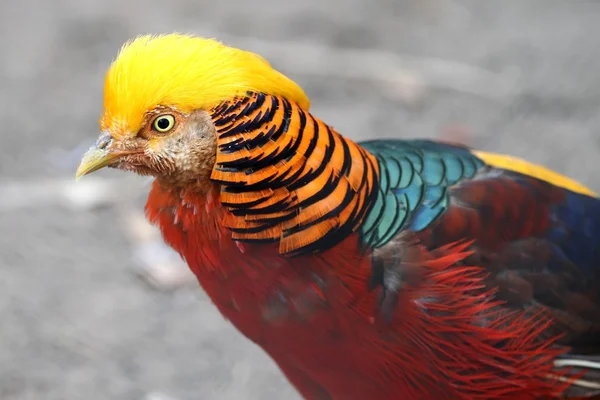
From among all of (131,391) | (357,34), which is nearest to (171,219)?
(131,391)

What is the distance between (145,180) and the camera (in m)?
3.91

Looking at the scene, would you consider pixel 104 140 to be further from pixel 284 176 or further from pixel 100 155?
pixel 284 176

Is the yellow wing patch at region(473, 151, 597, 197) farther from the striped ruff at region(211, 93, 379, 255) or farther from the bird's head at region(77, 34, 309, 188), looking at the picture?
the bird's head at region(77, 34, 309, 188)

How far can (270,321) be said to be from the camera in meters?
2.01

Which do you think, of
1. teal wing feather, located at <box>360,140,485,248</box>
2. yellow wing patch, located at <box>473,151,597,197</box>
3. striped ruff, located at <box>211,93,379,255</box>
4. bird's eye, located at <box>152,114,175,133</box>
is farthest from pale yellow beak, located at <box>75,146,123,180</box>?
yellow wing patch, located at <box>473,151,597,197</box>

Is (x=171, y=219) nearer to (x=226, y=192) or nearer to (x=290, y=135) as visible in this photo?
(x=226, y=192)

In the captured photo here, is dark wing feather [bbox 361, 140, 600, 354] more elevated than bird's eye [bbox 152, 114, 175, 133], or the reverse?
bird's eye [bbox 152, 114, 175, 133]

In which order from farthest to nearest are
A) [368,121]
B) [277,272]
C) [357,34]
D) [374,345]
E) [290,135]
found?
1. [357,34]
2. [368,121]
3. [374,345]
4. [277,272]
5. [290,135]

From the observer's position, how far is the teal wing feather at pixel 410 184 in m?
1.99

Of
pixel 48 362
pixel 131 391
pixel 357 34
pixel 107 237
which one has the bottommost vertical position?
pixel 131 391

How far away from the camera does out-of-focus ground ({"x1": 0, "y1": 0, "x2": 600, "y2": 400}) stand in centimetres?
327

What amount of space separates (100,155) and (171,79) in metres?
0.26

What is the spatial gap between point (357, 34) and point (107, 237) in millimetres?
2551

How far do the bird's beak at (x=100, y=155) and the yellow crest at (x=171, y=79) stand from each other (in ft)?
0.10
